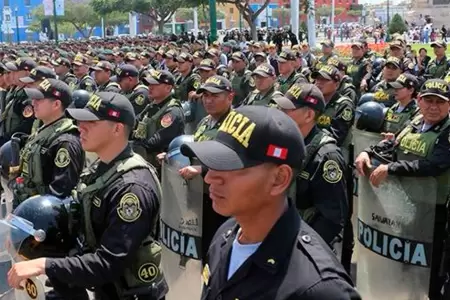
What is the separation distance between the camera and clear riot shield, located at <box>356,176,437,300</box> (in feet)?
13.1

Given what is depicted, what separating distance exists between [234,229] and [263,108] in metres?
0.48

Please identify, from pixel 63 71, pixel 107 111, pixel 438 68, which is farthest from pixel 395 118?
pixel 63 71

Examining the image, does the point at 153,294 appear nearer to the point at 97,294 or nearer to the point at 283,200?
the point at 97,294

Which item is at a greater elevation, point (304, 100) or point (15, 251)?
point (304, 100)

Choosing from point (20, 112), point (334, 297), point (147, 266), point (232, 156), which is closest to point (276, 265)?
point (334, 297)

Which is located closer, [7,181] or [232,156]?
[232,156]

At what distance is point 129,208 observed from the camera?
9.97 ft

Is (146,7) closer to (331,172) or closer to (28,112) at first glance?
(28,112)

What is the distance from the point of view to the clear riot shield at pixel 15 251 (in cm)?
282

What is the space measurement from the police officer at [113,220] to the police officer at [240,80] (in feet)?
25.1

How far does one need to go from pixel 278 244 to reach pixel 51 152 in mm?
2742

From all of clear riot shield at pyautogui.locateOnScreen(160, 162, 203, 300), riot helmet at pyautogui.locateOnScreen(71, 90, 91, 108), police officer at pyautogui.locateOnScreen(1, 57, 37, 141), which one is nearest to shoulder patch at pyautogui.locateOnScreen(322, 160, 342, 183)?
clear riot shield at pyautogui.locateOnScreen(160, 162, 203, 300)

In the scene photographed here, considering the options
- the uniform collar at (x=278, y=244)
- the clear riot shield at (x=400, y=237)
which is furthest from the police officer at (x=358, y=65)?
the uniform collar at (x=278, y=244)

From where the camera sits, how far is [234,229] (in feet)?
7.30
